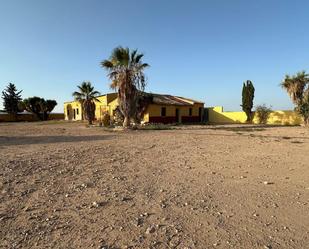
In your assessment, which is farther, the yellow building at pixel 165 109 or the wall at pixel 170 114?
the yellow building at pixel 165 109

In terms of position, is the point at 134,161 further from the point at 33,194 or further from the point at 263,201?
the point at 263,201

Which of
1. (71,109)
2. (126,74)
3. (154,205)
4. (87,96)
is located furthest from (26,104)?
(154,205)

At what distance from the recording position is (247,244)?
10.7 ft

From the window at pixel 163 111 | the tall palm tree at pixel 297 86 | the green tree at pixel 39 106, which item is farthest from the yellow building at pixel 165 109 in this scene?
the green tree at pixel 39 106

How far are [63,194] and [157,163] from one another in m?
3.64

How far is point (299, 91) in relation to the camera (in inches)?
1121

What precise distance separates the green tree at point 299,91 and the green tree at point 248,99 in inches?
244

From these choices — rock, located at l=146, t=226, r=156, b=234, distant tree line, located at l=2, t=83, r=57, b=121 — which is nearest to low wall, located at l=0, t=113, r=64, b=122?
distant tree line, located at l=2, t=83, r=57, b=121

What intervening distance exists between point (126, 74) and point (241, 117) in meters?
21.8

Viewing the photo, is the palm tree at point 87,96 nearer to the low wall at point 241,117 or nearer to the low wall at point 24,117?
the low wall at point 241,117

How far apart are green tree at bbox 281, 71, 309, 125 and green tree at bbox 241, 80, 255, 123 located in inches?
244

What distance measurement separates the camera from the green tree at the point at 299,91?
27.7 meters

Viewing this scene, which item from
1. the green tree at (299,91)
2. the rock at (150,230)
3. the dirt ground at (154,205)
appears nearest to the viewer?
the dirt ground at (154,205)

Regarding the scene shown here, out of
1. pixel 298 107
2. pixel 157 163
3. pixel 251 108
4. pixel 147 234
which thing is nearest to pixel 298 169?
pixel 157 163
